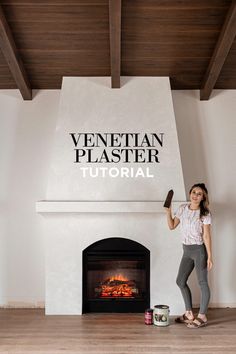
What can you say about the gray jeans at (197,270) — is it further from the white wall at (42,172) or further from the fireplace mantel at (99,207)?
the white wall at (42,172)

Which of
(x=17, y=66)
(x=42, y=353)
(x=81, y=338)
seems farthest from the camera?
(x=17, y=66)

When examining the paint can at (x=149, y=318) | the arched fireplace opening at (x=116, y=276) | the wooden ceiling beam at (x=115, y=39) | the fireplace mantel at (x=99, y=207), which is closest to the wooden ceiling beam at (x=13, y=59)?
the wooden ceiling beam at (x=115, y=39)

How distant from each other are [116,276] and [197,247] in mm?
1074

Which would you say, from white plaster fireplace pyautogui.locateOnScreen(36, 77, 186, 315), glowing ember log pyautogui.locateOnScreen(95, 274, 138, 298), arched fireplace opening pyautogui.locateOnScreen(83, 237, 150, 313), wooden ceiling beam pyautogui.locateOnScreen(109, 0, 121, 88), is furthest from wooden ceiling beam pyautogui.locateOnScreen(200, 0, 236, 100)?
glowing ember log pyautogui.locateOnScreen(95, 274, 138, 298)

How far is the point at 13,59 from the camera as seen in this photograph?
517 centimetres

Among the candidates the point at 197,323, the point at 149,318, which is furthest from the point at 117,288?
the point at 197,323

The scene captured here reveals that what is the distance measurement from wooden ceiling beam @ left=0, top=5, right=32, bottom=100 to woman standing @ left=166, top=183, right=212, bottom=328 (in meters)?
2.20

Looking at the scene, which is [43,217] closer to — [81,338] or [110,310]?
[110,310]

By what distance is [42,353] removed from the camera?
4094 millimetres

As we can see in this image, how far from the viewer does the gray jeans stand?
16.5ft

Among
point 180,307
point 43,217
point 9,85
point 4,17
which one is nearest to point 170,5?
point 4,17

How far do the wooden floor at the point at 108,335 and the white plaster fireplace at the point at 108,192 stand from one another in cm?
37

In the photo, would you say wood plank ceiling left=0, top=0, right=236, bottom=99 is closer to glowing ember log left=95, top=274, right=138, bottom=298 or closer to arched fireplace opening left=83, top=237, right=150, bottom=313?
arched fireplace opening left=83, top=237, right=150, bottom=313

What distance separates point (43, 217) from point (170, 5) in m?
2.69
